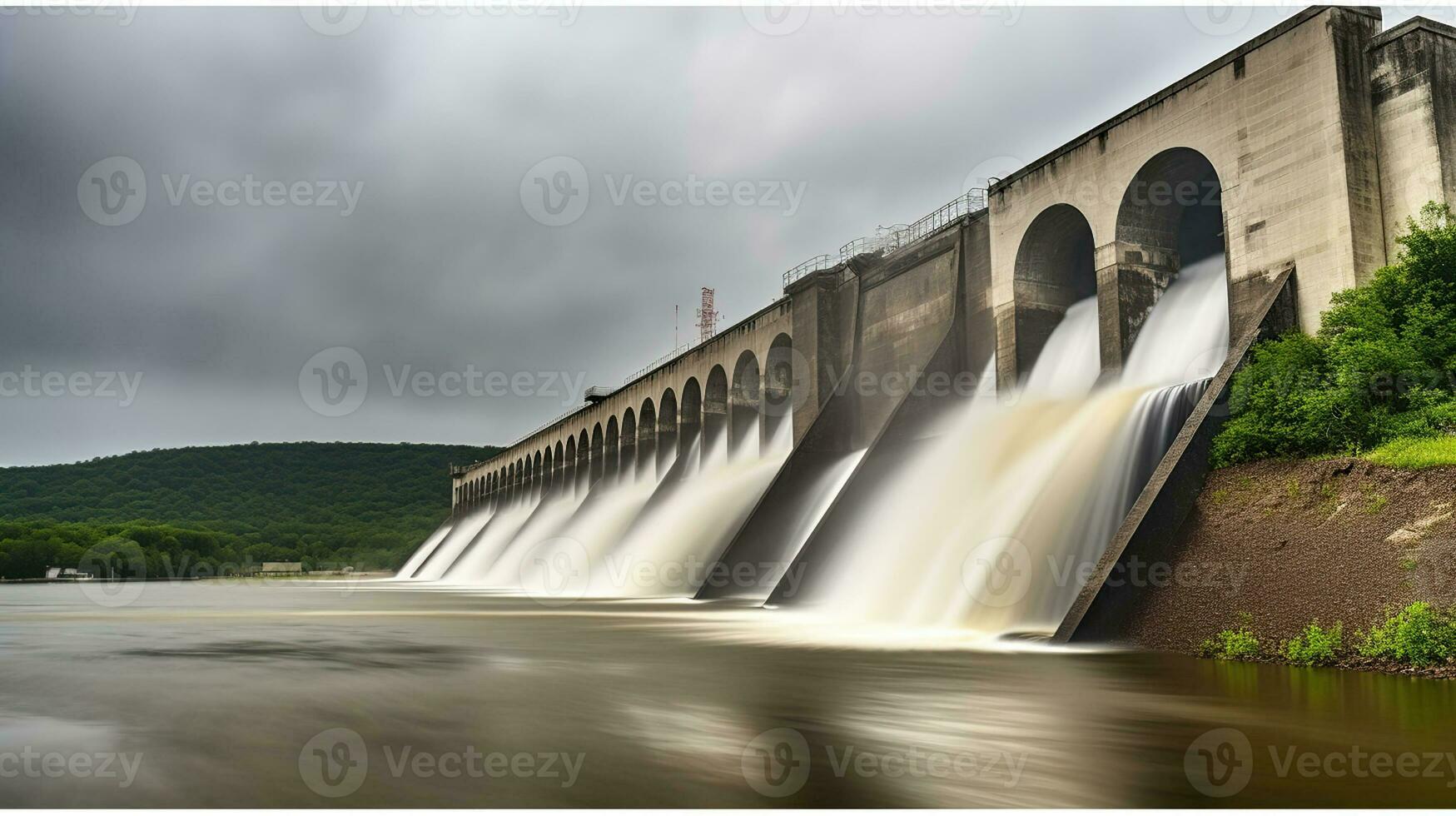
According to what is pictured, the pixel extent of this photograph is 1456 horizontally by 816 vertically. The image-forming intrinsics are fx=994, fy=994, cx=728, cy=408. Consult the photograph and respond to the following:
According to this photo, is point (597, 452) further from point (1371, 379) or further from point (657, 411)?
point (1371, 379)

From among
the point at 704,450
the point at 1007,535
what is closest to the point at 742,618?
the point at 1007,535

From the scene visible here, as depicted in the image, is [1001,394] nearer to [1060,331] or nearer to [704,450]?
[1060,331]

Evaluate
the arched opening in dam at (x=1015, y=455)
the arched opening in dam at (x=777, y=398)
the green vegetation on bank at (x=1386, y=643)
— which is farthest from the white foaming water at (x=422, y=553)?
the green vegetation on bank at (x=1386, y=643)

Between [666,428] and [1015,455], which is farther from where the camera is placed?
[666,428]

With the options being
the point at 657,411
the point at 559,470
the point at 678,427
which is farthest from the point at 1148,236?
the point at 559,470

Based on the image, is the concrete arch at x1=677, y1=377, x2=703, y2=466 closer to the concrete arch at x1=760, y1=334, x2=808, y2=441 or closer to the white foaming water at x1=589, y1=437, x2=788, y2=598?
the white foaming water at x1=589, y1=437, x2=788, y2=598

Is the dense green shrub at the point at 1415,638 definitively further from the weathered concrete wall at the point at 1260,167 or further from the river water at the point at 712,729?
the weathered concrete wall at the point at 1260,167
